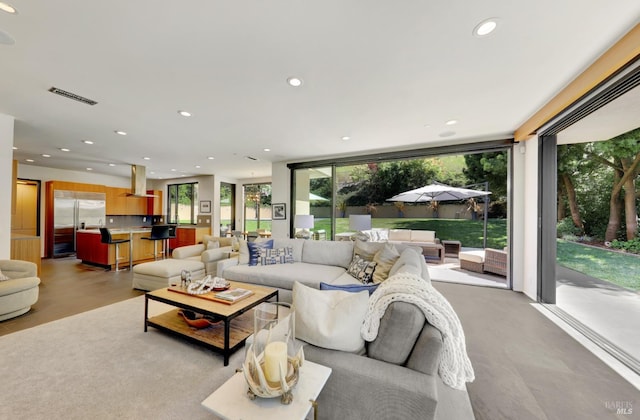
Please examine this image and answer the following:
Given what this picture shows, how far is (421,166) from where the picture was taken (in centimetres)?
760

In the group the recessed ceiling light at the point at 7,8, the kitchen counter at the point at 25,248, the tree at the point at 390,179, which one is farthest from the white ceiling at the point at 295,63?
the tree at the point at 390,179

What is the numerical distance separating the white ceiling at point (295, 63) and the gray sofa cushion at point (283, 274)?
220 cm

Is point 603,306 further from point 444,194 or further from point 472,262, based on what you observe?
point 444,194

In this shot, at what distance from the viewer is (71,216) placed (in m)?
6.65

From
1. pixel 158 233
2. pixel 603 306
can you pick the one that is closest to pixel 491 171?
pixel 603 306

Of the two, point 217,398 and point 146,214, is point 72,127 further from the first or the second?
point 146,214

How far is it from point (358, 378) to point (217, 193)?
830cm

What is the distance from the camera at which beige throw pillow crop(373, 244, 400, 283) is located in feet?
9.28

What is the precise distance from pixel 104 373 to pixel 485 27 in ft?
12.8

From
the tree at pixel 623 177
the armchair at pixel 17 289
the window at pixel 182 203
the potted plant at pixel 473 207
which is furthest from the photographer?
the window at pixel 182 203

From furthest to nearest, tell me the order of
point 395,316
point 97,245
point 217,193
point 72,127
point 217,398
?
1. point 217,193
2. point 97,245
3. point 72,127
4. point 395,316
5. point 217,398

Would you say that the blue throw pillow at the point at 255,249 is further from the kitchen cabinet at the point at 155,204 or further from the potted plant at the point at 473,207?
the kitchen cabinet at the point at 155,204

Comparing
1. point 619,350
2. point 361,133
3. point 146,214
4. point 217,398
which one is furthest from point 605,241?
point 146,214

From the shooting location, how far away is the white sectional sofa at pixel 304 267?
120 inches
